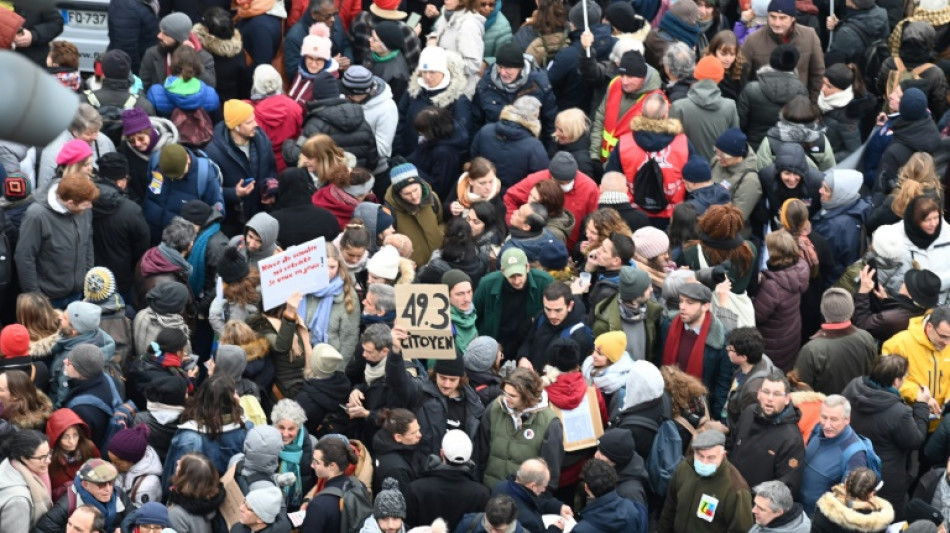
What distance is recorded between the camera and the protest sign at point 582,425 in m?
13.0

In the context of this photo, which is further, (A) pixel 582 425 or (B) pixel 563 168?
(B) pixel 563 168

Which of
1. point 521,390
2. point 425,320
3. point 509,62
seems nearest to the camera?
point 521,390

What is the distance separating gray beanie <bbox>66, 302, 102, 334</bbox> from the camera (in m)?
13.2

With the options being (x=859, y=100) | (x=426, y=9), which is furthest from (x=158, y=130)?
(x=859, y=100)

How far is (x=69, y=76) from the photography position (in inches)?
616

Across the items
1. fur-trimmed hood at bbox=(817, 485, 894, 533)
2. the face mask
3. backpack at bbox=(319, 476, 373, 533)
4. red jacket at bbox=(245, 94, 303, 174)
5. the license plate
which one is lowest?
the license plate

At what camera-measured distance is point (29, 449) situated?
1205 centimetres

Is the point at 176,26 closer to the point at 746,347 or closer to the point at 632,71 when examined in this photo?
the point at 632,71

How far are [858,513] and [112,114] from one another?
6736 mm

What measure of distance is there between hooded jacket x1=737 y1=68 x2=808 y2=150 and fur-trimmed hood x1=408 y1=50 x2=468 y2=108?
2.29 metres

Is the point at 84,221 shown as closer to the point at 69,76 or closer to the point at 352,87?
the point at 69,76

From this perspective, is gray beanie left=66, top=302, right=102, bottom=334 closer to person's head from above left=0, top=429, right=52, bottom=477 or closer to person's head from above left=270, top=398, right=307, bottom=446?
person's head from above left=0, top=429, right=52, bottom=477

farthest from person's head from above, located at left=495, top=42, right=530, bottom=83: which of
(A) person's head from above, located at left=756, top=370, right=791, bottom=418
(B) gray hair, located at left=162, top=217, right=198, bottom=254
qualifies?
(A) person's head from above, located at left=756, top=370, right=791, bottom=418

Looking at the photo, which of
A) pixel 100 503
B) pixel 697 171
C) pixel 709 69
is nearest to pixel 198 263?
pixel 100 503
